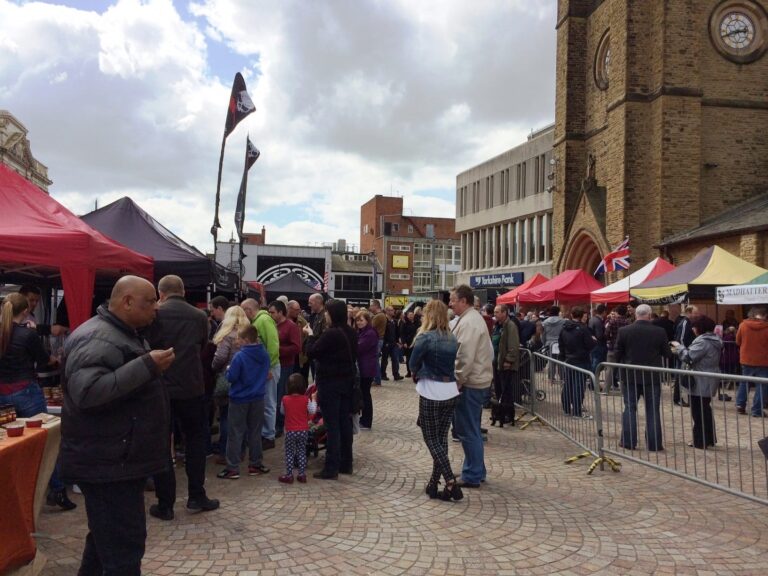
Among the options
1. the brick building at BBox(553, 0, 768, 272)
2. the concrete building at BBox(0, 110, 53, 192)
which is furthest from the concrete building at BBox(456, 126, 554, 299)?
the concrete building at BBox(0, 110, 53, 192)

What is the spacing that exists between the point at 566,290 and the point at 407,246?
214 ft

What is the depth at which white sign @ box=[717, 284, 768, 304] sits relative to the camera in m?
10.1

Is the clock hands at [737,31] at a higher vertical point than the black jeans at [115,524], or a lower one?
higher

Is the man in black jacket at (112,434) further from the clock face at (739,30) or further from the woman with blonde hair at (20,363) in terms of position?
the clock face at (739,30)

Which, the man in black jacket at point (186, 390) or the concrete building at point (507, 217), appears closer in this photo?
the man in black jacket at point (186, 390)

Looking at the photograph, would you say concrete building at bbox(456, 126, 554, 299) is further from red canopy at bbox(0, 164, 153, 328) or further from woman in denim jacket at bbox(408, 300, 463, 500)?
red canopy at bbox(0, 164, 153, 328)

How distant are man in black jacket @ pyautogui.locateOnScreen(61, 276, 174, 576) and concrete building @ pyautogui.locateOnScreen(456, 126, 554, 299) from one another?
32.3m

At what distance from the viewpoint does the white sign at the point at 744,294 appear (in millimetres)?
10086

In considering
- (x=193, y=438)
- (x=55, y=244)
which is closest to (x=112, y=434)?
(x=193, y=438)

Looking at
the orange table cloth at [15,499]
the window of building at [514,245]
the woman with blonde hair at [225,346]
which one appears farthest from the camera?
the window of building at [514,245]

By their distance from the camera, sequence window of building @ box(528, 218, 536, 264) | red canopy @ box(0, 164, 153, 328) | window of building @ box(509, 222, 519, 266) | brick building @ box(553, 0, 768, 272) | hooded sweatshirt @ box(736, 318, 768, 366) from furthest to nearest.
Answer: window of building @ box(509, 222, 519, 266) → window of building @ box(528, 218, 536, 264) → brick building @ box(553, 0, 768, 272) → hooded sweatshirt @ box(736, 318, 768, 366) → red canopy @ box(0, 164, 153, 328)

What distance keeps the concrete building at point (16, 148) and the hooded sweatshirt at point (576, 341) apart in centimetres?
5987

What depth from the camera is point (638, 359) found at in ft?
25.8

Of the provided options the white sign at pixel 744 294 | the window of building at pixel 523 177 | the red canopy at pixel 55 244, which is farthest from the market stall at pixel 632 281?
the window of building at pixel 523 177
